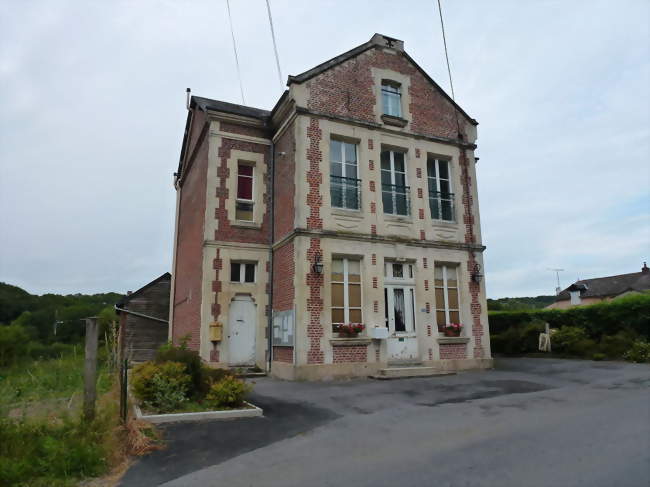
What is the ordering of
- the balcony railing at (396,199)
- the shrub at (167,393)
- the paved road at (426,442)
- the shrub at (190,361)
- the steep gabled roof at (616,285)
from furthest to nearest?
1. the steep gabled roof at (616,285)
2. the balcony railing at (396,199)
3. the shrub at (190,361)
4. the shrub at (167,393)
5. the paved road at (426,442)

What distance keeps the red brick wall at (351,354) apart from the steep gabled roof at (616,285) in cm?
3293

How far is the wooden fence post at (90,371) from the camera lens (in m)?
5.64

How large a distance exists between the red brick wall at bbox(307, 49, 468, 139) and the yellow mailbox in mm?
6598

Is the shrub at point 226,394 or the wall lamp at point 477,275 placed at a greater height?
the wall lamp at point 477,275

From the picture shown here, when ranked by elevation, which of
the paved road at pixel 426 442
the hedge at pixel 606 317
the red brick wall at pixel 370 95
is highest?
the red brick wall at pixel 370 95

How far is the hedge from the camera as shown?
12.7m

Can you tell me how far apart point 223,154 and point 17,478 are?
10701 millimetres

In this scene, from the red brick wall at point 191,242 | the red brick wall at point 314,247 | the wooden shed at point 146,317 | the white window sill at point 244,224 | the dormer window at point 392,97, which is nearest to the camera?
the red brick wall at point 314,247

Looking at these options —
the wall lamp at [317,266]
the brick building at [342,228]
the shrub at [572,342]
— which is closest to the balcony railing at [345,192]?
the brick building at [342,228]

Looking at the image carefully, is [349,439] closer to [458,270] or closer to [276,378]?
[276,378]

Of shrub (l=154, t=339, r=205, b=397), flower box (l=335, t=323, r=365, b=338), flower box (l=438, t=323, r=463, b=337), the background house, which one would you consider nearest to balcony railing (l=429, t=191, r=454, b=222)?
flower box (l=438, t=323, r=463, b=337)

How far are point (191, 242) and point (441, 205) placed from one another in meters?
8.33

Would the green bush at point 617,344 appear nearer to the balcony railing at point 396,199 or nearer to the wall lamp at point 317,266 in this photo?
the balcony railing at point 396,199

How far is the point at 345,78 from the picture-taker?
1303cm
